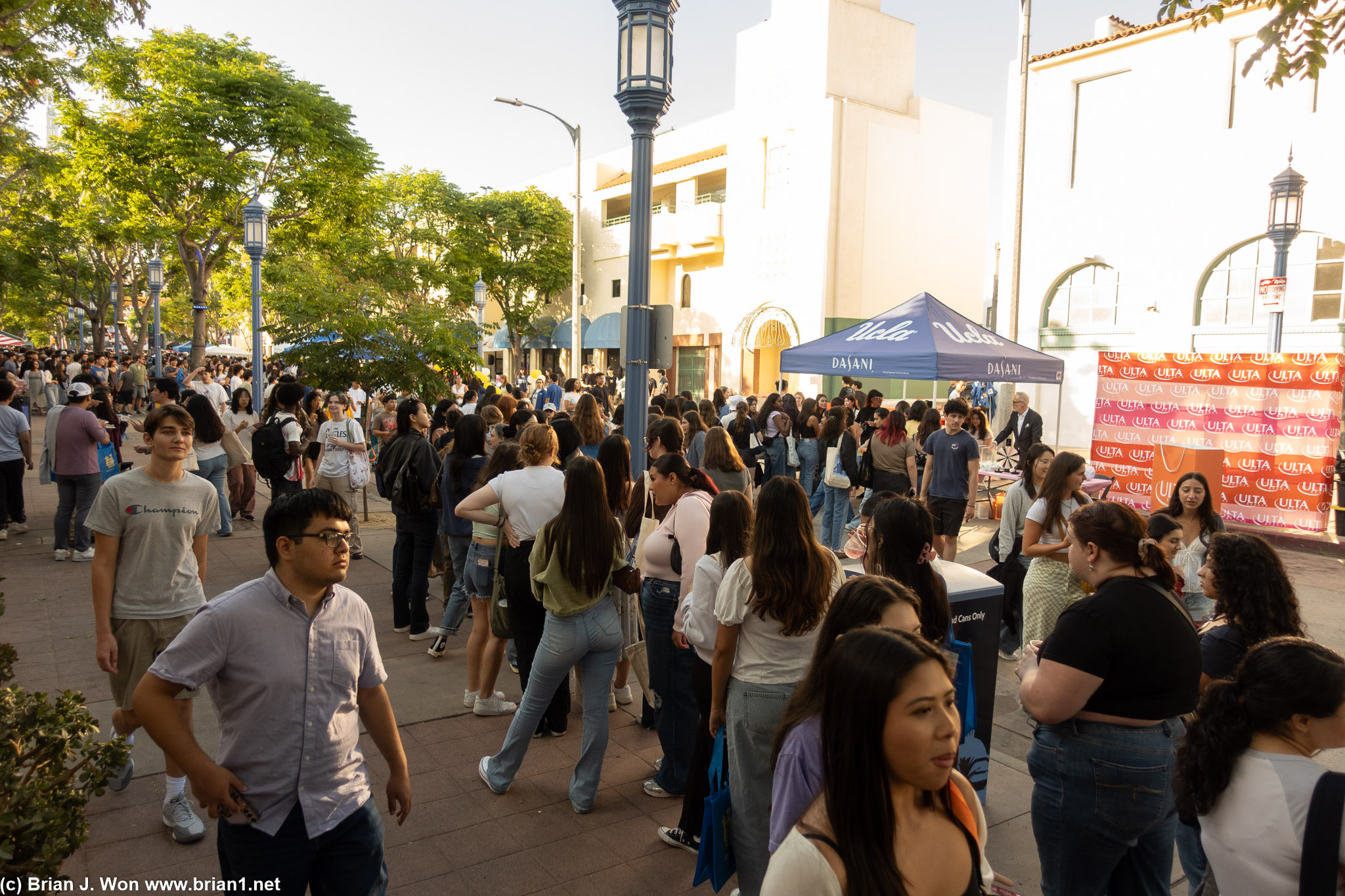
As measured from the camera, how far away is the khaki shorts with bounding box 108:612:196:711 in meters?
4.08

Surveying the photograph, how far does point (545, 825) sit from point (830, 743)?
9.65ft

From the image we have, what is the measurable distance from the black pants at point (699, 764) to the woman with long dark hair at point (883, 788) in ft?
7.16

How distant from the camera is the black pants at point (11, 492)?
974 centimetres

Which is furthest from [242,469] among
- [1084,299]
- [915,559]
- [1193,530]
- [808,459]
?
[1084,299]

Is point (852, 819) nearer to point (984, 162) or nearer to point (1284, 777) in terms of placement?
point (1284, 777)

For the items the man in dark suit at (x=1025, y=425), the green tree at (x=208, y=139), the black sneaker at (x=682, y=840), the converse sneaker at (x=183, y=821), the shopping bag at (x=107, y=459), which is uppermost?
the green tree at (x=208, y=139)

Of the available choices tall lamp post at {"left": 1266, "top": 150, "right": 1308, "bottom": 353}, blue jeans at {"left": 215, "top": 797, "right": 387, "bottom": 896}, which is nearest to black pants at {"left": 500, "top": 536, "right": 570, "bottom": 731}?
blue jeans at {"left": 215, "top": 797, "right": 387, "bottom": 896}

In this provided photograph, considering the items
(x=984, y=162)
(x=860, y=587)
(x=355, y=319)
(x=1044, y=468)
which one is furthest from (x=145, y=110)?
(x=984, y=162)

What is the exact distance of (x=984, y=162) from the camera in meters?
33.0

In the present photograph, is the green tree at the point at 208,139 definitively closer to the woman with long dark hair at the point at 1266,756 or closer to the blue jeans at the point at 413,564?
the blue jeans at the point at 413,564

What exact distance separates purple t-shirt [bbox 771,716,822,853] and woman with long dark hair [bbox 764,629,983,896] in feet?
0.91

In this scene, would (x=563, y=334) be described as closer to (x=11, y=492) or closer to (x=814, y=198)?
(x=814, y=198)

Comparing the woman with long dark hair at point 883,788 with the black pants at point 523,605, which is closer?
the woman with long dark hair at point 883,788

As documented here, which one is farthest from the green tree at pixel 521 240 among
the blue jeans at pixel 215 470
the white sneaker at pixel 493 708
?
the white sneaker at pixel 493 708
